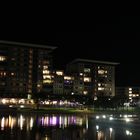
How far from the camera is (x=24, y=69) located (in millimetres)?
159125

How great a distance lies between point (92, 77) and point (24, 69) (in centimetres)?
4695

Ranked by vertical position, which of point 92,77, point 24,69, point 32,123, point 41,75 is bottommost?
point 32,123

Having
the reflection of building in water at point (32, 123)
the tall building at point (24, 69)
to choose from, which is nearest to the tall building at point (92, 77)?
the tall building at point (24, 69)

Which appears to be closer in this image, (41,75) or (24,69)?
(24,69)

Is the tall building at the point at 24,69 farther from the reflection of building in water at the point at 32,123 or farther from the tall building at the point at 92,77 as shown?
the reflection of building in water at the point at 32,123

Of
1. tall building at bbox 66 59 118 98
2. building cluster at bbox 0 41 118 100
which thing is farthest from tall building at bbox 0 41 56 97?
tall building at bbox 66 59 118 98

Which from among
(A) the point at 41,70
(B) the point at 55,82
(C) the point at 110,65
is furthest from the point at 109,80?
(A) the point at 41,70

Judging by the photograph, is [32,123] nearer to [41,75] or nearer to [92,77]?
[41,75]

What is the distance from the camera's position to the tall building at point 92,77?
186875mm

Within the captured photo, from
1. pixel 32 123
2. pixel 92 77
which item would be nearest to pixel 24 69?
pixel 92 77

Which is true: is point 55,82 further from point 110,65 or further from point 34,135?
point 34,135

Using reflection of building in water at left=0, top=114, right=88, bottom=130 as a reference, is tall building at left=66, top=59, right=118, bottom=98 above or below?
above

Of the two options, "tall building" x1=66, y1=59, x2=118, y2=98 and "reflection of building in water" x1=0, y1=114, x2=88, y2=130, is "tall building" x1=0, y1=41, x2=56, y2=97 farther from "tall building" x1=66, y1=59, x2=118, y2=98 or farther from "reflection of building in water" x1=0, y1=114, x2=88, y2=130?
"reflection of building in water" x1=0, y1=114, x2=88, y2=130

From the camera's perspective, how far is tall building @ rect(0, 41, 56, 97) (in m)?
154
